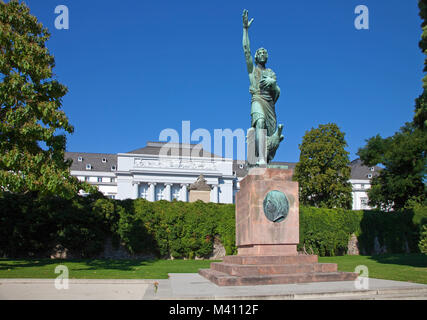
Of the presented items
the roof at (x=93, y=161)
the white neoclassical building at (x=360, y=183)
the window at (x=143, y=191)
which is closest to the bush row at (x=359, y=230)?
the window at (x=143, y=191)

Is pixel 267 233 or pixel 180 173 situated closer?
pixel 267 233

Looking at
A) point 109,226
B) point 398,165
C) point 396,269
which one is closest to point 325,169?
point 398,165

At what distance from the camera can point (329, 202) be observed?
4241 centimetres

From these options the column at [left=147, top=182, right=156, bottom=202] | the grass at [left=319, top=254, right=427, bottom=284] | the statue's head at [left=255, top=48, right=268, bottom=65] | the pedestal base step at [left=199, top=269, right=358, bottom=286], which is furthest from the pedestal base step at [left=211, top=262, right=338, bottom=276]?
the column at [left=147, top=182, right=156, bottom=202]

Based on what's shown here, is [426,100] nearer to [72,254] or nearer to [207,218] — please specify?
[207,218]

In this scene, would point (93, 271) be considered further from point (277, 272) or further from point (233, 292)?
point (233, 292)

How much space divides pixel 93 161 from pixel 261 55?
77.7 meters

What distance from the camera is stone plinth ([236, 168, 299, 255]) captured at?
8.91 metres

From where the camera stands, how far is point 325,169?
4344cm

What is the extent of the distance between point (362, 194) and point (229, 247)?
214 feet

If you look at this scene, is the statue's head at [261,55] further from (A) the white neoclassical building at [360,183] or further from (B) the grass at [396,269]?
(A) the white neoclassical building at [360,183]

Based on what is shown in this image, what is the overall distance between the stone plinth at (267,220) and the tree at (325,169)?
34.1 meters

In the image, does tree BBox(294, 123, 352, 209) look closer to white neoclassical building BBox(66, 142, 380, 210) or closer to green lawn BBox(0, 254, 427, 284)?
green lawn BBox(0, 254, 427, 284)
